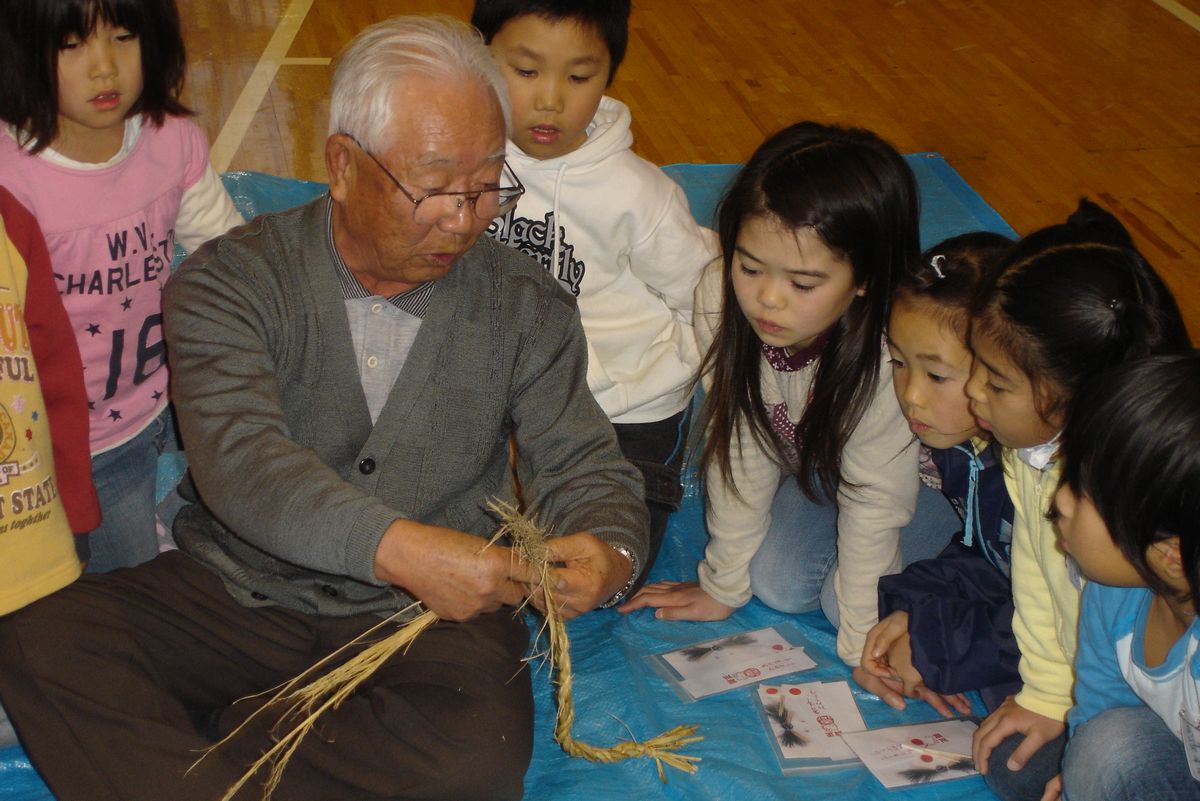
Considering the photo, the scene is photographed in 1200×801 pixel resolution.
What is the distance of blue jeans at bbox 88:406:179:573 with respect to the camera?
2.33 m

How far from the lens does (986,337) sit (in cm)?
191

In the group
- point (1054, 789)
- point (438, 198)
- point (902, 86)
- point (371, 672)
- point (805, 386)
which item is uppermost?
point (438, 198)

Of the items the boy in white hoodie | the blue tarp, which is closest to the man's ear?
the boy in white hoodie

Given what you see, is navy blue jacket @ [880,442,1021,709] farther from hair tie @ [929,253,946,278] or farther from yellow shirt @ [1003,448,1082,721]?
hair tie @ [929,253,946,278]

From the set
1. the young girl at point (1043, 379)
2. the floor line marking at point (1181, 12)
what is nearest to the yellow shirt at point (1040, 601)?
the young girl at point (1043, 379)

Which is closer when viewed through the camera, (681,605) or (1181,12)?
(681,605)

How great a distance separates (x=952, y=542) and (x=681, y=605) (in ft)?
1.79

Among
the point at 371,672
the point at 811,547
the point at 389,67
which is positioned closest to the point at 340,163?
the point at 389,67

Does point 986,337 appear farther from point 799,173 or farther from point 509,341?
point 509,341

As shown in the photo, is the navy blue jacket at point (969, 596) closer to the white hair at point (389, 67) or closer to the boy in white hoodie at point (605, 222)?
the boy in white hoodie at point (605, 222)

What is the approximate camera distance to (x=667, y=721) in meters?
2.24

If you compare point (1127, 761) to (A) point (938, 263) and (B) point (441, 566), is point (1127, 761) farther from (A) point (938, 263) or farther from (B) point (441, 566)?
(B) point (441, 566)

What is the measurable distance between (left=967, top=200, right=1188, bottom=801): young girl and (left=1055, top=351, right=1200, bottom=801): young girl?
0.11 metres

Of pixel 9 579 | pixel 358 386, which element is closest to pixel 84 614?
pixel 9 579
